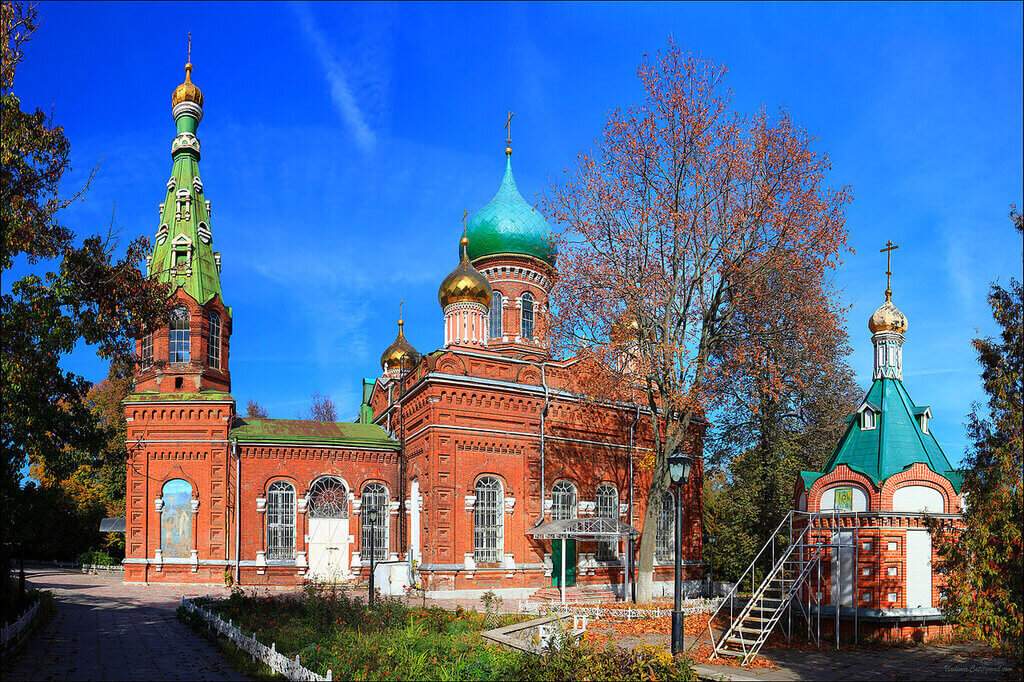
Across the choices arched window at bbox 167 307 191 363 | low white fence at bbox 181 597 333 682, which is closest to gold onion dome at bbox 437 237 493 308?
arched window at bbox 167 307 191 363

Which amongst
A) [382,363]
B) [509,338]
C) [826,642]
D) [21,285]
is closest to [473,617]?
[826,642]

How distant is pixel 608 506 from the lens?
88.3ft

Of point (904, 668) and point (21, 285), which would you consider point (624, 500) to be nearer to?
point (904, 668)

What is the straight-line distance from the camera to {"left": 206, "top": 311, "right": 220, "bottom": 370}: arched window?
28156 millimetres

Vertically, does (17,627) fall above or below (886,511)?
below

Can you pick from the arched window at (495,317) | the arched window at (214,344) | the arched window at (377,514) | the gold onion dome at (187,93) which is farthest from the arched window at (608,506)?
the gold onion dome at (187,93)

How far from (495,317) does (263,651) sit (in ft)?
64.6

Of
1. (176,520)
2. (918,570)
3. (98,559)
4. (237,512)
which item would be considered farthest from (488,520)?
(98,559)

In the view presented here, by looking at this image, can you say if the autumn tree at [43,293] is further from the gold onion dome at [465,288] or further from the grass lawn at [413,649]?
the gold onion dome at [465,288]

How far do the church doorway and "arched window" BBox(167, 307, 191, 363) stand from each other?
6441 millimetres

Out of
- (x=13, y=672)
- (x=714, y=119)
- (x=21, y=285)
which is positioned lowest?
(x=13, y=672)

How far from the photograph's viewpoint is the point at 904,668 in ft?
46.2

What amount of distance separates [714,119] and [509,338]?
502 inches

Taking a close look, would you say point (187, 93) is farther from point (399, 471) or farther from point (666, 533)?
point (666, 533)
